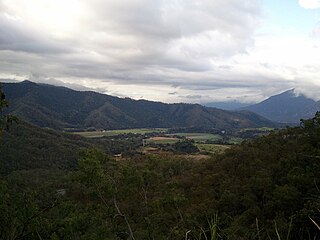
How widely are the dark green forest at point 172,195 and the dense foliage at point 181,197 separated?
0.05 meters

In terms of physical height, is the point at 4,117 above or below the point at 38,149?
Answer: above

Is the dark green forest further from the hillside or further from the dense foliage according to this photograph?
the hillside

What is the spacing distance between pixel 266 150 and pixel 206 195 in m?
15.9

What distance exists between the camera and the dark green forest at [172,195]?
9.52 meters

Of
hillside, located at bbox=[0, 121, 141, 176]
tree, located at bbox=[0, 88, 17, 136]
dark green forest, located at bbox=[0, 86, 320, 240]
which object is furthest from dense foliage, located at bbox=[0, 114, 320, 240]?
hillside, located at bbox=[0, 121, 141, 176]

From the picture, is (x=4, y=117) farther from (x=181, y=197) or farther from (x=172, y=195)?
(x=181, y=197)

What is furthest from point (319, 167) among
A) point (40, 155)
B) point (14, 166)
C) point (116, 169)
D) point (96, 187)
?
point (40, 155)

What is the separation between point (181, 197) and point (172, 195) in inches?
22.8

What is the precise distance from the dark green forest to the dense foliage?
0.18 feet

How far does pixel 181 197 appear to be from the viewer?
64.1 ft

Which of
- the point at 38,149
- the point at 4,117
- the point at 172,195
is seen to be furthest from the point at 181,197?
the point at 38,149

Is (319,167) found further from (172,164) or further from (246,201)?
A: (172,164)

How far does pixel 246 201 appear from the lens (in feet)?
132

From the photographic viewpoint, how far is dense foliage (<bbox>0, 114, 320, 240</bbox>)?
930cm
